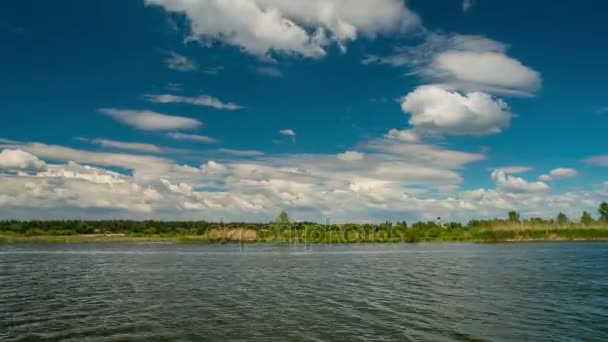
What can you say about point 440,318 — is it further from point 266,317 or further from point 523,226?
point 523,226

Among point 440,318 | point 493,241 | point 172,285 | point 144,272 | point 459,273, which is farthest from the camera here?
point 493,241

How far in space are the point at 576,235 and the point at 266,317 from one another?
190275 mm

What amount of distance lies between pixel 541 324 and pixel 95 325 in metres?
26.5

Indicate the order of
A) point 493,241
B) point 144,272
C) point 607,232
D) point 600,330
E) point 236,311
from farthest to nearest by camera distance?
point 493,241 < point 607,232 < point 144,272 < point 236,311 < point 600,330

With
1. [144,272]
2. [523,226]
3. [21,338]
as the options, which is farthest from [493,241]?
[21,338]

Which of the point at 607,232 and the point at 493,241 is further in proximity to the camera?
the point at 493,241

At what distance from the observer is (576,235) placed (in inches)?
7436

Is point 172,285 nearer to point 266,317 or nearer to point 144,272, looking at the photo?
point 144,272

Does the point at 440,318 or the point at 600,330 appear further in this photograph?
the point at 440,318

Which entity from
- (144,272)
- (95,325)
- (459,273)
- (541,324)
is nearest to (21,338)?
(95,325)

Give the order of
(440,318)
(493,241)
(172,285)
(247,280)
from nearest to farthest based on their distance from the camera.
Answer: (440,318) → (172,285) → (247,280) → (493,241)

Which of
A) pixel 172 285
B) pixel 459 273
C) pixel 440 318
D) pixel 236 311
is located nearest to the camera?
pixel 440 318

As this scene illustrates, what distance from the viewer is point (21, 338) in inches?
1017

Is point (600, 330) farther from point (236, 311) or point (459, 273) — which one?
point (459, 273)
